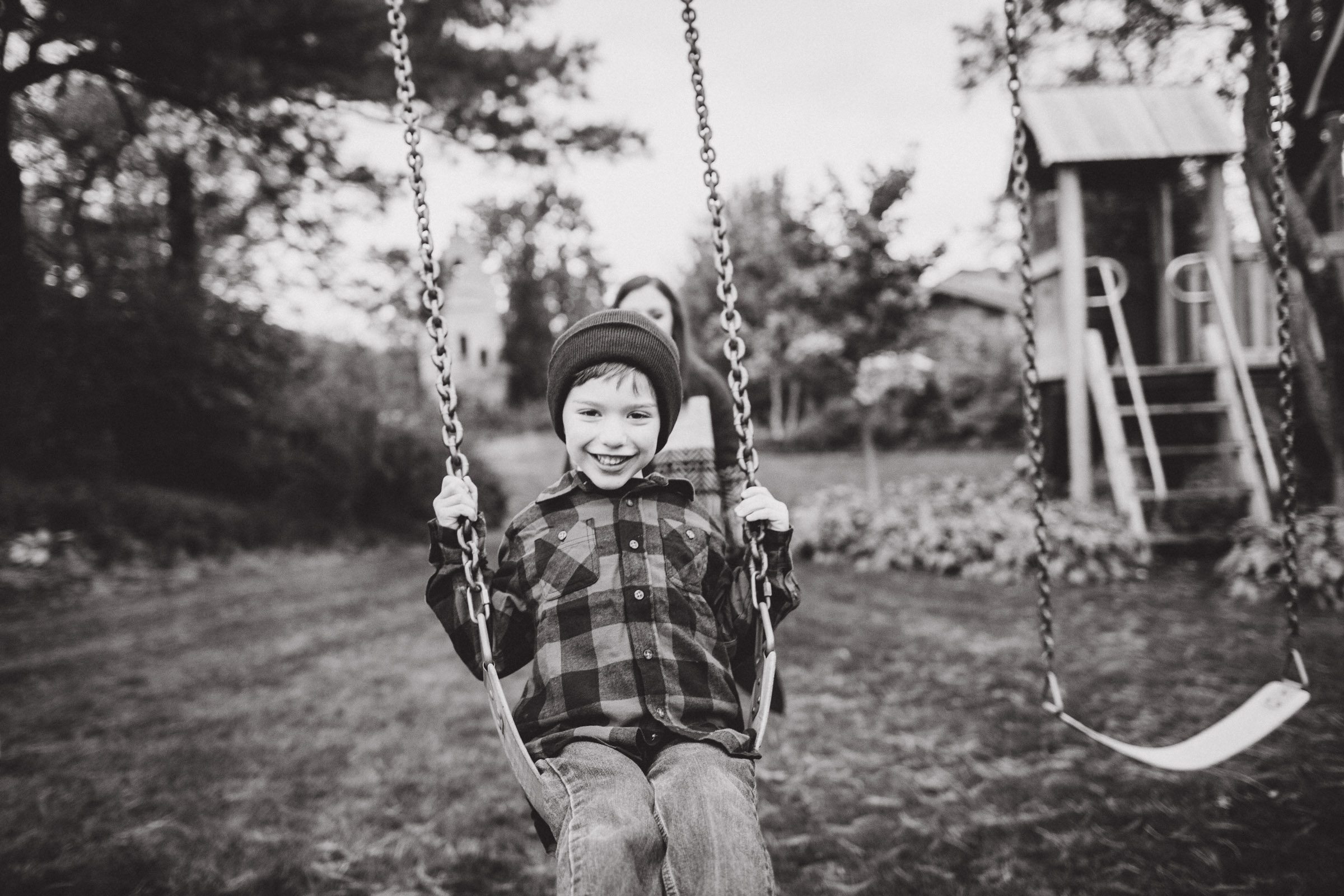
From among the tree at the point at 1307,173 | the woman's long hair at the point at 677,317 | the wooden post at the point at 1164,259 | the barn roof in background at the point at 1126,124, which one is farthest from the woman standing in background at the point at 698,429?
the wooden post at the point at 1164,259

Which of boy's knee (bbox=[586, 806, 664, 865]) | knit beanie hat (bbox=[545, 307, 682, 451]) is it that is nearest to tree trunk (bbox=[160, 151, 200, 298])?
knit beanie hat (bbox=[545, 307, 682, 451])

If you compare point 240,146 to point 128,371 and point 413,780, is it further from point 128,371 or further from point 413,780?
point 413,780

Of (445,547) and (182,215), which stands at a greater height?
(182,215)

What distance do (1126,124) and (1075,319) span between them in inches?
78.9

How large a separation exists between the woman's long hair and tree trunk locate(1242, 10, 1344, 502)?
4.85m

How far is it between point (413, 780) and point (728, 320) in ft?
8.89

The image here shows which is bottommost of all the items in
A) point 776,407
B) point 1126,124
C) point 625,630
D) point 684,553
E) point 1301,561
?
point 1301,561

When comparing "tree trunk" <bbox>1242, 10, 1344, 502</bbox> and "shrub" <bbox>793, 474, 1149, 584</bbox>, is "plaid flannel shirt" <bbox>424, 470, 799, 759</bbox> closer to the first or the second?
"shrub" <bbox>793, 474, 1149, 584</bbox>

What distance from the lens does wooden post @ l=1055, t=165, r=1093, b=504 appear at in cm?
802

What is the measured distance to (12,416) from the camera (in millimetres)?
9000

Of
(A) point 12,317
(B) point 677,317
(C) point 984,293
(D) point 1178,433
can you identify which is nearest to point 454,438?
(B) point 677,317

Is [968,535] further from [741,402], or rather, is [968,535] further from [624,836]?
[624,836]

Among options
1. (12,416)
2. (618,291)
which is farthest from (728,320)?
(12,416)

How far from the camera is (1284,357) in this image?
2787 mm
